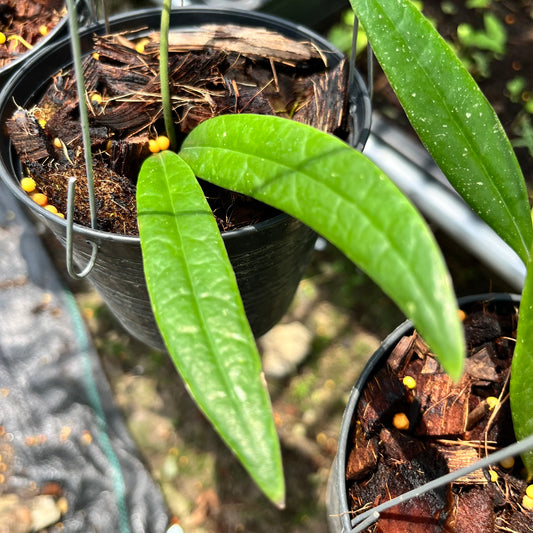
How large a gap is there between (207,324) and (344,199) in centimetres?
18

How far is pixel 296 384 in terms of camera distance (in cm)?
130

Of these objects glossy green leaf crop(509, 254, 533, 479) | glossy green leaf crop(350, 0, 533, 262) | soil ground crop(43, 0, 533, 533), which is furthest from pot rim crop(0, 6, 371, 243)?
soil ground crop(43, 0, 533, 533)

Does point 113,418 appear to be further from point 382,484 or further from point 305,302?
point 382,484

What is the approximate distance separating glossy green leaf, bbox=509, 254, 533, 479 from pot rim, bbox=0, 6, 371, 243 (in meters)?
0.29

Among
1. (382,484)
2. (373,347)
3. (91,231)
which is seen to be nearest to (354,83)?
(91,231)

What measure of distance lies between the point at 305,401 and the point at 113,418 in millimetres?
449

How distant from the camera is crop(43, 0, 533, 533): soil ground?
46.1 inches

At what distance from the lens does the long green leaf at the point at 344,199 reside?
0.42 meters

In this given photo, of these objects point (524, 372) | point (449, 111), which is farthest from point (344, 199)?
point (524, 372)

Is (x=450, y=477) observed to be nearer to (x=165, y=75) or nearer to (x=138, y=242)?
(x=138, y=242)

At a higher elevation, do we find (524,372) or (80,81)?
(80,81)

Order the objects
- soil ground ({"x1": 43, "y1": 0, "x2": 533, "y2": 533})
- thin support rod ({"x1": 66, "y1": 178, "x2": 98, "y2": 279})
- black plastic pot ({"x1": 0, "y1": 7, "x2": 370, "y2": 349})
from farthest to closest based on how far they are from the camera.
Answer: soil ground ({"x1": 43, "y1": 0, "x2": 533, "y2": 533}), black plastic pot ({"x1": 0, "y1": 7, "x2": 370, "y2": 349}), thin support rod ({"x1": 66, "y1": 178, "x2": 98, "y2": 279})

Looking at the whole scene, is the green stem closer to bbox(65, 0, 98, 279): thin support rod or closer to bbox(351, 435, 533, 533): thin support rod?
bbox(65, 0, 98, 279): thin support rod

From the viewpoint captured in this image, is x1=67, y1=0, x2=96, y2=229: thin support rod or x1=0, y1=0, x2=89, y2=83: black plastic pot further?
x1=0, y1=0, x2=89, y2=83: black plastic pot
